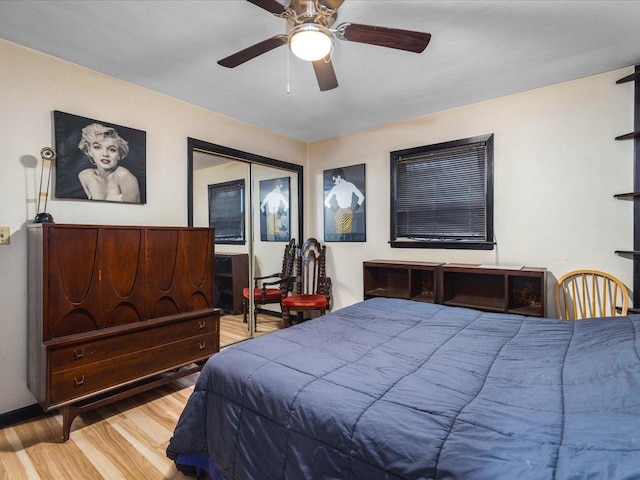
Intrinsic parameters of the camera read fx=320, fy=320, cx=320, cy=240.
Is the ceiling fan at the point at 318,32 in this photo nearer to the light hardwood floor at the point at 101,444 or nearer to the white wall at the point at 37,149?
the white wall at the point at 37,149

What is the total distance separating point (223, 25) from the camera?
1972 mm

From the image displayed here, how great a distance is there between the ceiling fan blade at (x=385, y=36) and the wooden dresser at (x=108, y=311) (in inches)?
74.5

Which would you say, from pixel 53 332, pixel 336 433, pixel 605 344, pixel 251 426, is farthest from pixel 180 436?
pixel 605 344

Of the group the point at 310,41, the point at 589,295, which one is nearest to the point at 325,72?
the point at 310,41

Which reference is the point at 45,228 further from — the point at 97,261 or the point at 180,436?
the point at 180,436

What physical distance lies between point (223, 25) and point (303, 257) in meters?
2.82

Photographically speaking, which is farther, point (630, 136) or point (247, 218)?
point (247, 218)

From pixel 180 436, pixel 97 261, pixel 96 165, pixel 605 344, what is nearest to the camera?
pixel 605 344

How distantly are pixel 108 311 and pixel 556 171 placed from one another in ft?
12.3

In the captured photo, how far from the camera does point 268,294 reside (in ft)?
13.0

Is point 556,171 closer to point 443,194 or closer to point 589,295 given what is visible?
point 443,194

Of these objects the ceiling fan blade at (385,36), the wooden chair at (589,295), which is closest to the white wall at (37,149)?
the ceiling fan blade at (385,36)

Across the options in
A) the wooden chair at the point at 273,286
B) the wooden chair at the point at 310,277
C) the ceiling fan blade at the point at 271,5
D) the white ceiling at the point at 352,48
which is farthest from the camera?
the wooden chair at the point at 310,277

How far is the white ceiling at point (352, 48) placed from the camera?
72.7 inches
